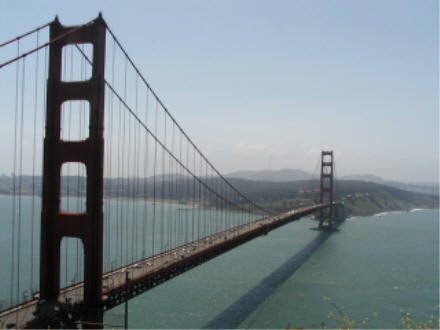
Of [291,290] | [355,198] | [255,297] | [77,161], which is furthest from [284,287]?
[355,198]

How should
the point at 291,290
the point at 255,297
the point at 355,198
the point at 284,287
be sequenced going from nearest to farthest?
the point at 255,297, the point at 291,290, the point at 284,287, the point at 355,198

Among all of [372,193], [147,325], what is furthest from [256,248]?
[372,193]

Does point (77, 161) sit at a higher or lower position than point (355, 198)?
higher

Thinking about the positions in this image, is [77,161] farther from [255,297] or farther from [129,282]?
[255,297]

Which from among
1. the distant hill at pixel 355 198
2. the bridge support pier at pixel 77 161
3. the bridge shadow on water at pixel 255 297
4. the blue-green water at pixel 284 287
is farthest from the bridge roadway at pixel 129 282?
the distant hill at pixel 355 198

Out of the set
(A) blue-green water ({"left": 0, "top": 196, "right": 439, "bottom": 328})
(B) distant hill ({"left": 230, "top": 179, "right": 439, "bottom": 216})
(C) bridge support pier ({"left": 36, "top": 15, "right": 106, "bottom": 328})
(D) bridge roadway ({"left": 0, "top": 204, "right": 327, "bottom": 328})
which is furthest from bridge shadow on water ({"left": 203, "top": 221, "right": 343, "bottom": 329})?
(B) distant hill ({"left": 230, "top": 179, "right": 439, "bottom": 216})

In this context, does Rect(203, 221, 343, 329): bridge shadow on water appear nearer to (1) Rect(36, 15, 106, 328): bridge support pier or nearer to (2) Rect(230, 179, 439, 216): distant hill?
(1) Rect(36, 15, 106, 328): bridge support pier

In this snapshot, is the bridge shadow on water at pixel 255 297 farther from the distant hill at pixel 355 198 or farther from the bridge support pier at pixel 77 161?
the distant hill at pixel 355 198
